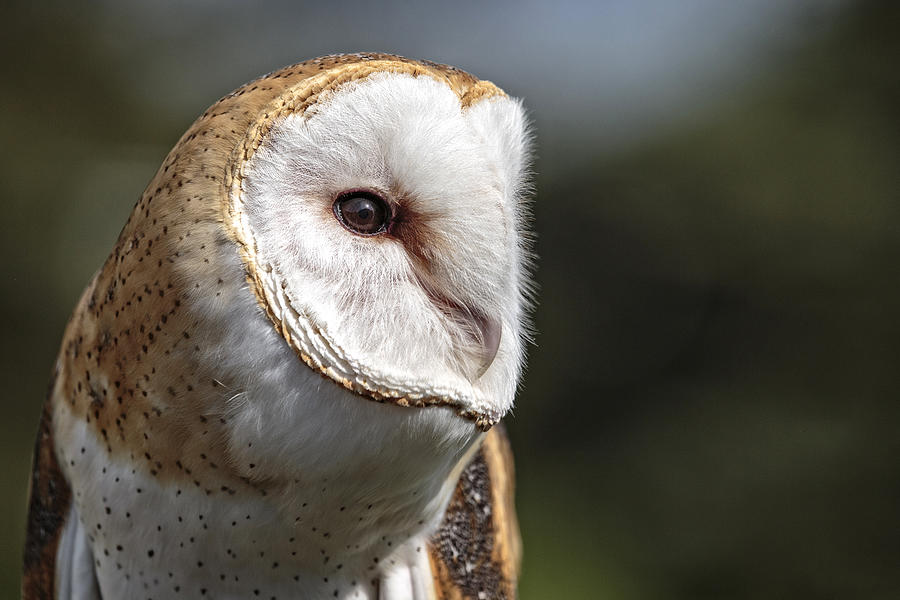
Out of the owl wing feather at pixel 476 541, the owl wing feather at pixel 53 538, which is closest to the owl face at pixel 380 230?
the owl wing feather at pixel 476 541

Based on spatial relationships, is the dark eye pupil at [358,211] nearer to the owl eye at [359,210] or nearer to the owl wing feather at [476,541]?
the owl eye at [359,210]

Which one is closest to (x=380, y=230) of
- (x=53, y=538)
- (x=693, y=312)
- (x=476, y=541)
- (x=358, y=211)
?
(x=358, y=211)

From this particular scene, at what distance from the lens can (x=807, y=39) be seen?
4.98 m

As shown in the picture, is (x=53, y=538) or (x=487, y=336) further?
(x=53, y=538)

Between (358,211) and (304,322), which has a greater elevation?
(358,211)

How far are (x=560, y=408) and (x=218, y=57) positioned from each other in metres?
3.86

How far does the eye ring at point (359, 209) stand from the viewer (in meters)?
0.85

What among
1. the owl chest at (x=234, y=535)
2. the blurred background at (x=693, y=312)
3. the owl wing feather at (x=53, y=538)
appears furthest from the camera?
the blurred background at (x=693, y=312)

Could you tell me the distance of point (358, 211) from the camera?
33.5 inches

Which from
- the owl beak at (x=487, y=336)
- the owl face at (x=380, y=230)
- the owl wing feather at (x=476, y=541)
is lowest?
the owl wing feather at (x=476, y=541)

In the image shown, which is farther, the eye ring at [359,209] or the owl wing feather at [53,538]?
the owl wing feather at [53,538]

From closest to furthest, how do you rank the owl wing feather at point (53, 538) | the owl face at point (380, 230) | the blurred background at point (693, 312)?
1. the owl face at point (380, 230)
2. the owl wing feather at point (53, 538)
3. the blurred background at point (693, 312)

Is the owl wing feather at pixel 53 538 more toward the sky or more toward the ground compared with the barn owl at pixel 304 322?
more toward the ground

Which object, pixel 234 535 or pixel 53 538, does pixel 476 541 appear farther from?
pixel 53 538
